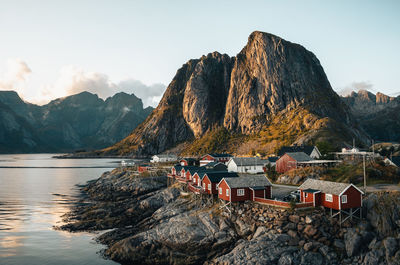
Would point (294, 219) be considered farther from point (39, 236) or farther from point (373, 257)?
point (39, 236)

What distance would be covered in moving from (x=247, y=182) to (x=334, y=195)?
13794mm

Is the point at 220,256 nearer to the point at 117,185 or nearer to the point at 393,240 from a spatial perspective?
the point at 393,240

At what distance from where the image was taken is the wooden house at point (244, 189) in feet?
155

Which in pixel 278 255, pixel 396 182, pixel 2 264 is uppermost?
pixel 396 182

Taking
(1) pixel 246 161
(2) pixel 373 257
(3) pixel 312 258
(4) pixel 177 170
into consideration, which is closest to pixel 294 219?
(3) pixel 312 258

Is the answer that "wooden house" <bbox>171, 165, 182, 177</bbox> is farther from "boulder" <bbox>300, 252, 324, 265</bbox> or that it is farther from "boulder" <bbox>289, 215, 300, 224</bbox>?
"boulder" <bbox>300, 252, 324, 265</bbox>

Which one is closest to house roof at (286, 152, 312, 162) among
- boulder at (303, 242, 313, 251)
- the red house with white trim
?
the red house with white trim

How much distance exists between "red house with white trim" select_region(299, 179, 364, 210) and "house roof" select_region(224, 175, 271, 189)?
755 cm

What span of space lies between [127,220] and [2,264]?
2269 cm

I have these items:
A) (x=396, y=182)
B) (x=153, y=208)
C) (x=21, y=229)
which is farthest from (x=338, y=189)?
(x=21, y=229)

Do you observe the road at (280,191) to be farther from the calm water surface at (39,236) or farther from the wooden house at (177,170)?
the wooden house at (177,170)

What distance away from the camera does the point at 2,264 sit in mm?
39375

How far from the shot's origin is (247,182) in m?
48.8

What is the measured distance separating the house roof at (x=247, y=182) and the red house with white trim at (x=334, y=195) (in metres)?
7.55
